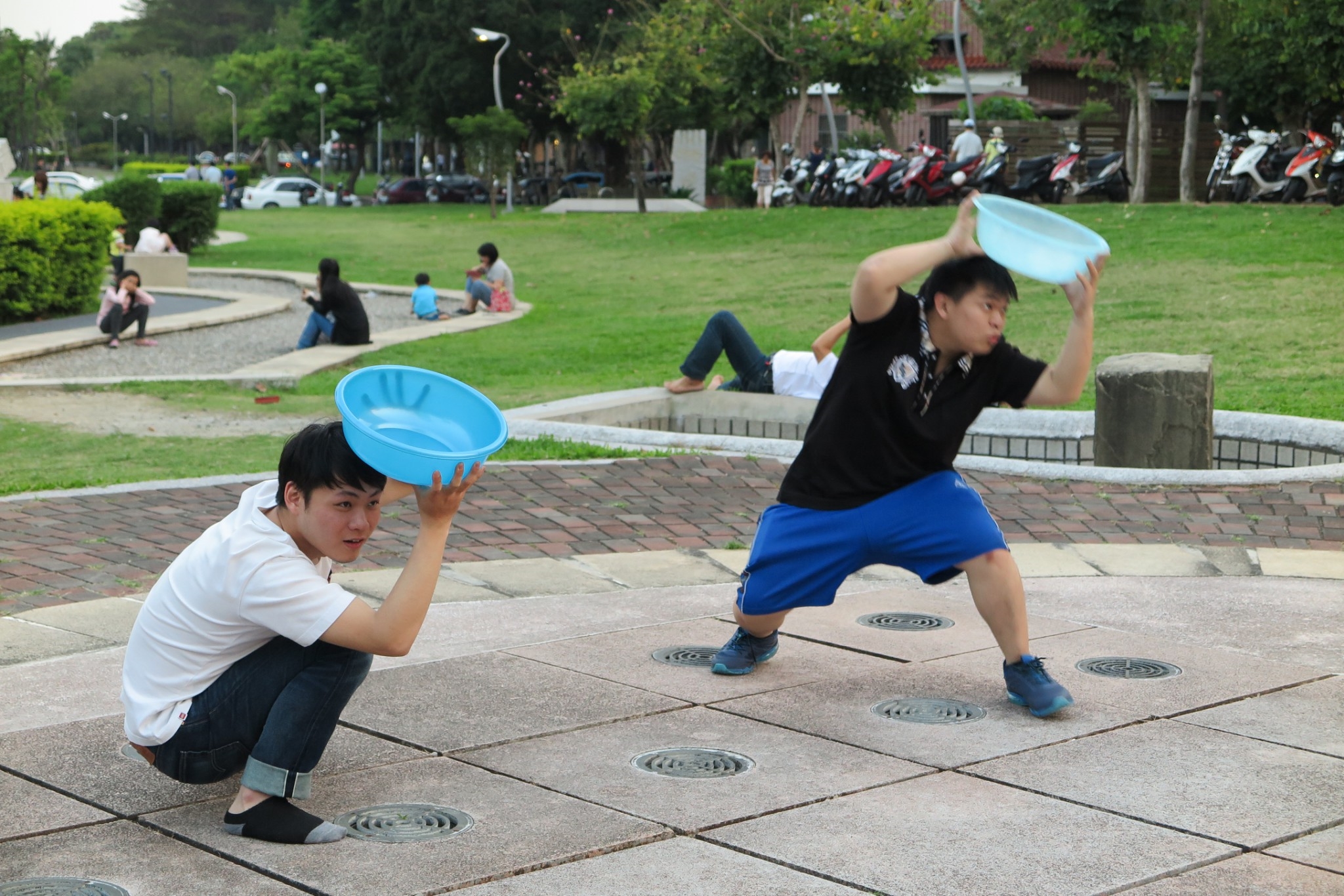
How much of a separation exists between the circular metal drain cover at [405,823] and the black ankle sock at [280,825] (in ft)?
0.24

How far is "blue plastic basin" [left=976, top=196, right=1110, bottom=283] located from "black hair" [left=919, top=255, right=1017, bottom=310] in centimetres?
14

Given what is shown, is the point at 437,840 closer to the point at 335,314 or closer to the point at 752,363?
the point at 752,363

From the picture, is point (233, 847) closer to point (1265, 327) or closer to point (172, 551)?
point (172, 551)

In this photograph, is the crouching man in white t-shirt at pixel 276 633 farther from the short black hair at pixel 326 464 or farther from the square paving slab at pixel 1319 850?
the square paving slab at pixel 1319 850

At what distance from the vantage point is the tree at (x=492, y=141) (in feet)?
134

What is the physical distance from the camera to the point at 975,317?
4.19m

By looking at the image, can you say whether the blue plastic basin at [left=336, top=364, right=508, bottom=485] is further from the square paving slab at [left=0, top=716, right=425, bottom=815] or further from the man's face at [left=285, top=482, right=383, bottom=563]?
the square paving slab at [left=0, top=716, right=425, bottom=815]

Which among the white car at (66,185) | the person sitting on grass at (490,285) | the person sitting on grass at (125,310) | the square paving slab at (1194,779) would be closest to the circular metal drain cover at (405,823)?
the square paving slab at (1194,779)

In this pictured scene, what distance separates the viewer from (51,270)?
61.0 feet

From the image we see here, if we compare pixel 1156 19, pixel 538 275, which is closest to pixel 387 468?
pixel 538 275

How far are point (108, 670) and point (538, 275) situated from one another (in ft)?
64.7

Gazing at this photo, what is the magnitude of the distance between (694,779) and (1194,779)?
4.17ft

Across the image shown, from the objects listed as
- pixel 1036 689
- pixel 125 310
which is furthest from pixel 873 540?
A: pixel 125 310

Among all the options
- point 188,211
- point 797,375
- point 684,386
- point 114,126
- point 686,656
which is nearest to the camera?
point 686,656
